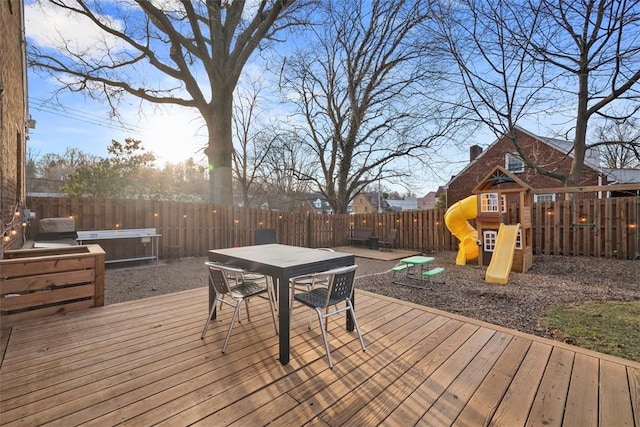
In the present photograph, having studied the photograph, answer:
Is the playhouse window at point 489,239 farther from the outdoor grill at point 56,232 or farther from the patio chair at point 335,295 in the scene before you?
the outdoor grill at point 56,232

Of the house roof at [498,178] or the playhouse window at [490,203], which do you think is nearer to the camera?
the house roof at [498,178]

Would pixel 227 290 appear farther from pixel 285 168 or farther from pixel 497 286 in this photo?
pixel 285 168

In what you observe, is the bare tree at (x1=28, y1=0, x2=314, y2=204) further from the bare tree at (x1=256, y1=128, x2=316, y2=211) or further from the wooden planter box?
the wooden planter box

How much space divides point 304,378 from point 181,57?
11.7 meters

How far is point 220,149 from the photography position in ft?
33.4

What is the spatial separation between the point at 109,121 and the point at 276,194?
13200mm

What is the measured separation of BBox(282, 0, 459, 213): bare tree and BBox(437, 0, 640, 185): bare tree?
6.76 feet

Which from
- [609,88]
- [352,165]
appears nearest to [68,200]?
[352,165]

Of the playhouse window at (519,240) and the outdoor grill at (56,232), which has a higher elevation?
the outdoor grill at (56,232)

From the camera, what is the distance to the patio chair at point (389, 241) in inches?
419

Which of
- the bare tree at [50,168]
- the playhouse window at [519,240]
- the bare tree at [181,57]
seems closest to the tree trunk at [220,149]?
the bare tree at [181,57]

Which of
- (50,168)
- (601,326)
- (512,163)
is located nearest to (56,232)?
(601,326)

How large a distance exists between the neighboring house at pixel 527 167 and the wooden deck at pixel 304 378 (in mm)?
11419

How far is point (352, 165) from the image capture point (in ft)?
49.7
